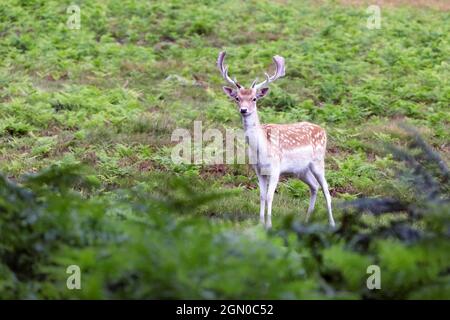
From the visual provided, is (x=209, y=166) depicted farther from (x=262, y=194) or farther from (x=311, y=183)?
(x=262, y=194)

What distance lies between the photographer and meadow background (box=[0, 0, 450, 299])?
3307mm

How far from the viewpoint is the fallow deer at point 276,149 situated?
37.2 feet

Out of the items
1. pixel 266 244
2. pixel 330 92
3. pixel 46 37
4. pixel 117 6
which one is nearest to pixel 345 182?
pixel 330 92

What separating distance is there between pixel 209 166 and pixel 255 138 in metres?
2.51

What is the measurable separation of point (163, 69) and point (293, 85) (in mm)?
3176

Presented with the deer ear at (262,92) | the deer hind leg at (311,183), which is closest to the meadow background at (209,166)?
the deer hind leg at (311,183)

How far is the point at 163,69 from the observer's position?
20.5 metres

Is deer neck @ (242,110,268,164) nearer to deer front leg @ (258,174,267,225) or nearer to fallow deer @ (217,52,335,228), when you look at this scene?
fallow deer @ (217,52,335,228)

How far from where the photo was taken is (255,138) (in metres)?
11.4

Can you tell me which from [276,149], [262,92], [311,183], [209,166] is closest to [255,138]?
[276,149]

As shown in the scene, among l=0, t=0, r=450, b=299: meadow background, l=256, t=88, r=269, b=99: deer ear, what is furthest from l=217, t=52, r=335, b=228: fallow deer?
l=0, t=0, r=450, b=299: meadow background

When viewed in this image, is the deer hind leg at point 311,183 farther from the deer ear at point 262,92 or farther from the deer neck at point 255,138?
the deer ear at point 262,92

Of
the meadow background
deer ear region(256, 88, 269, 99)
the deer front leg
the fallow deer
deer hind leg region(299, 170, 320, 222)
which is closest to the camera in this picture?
the meadow background
